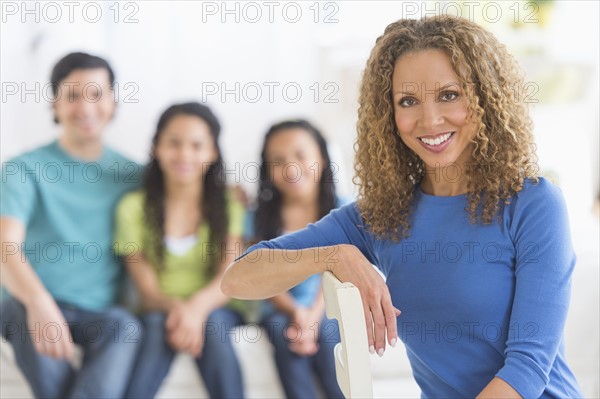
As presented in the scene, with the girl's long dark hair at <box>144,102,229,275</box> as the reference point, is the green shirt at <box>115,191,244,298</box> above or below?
below

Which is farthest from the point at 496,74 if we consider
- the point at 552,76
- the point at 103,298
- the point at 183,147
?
the point at 552,76

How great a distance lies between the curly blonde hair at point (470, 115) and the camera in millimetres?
1044

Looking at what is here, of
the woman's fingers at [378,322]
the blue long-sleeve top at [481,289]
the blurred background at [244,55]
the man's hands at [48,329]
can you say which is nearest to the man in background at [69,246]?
the man's hands at [48,329]

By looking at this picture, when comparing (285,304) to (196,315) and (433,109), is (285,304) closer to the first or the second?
(196,315)

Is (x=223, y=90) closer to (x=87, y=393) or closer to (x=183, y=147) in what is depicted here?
(x=183, y=147)

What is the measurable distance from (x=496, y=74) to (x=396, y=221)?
25 cm

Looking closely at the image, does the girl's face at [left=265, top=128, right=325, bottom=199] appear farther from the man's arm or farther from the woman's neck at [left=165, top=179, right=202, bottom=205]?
the man's arm

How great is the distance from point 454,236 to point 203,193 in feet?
3.43

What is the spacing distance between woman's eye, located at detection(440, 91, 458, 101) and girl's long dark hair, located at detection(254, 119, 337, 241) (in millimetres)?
940

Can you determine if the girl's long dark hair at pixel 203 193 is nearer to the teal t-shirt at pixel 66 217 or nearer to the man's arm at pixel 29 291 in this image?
the teal t-shirt at pixel 66 217

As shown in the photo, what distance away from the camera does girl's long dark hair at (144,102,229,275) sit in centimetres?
193

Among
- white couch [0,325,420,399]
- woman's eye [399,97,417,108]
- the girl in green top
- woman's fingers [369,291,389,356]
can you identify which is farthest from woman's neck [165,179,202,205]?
woman's fingers [369,291,389,356]

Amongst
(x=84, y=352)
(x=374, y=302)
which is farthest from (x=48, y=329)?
(x=374, y=302)

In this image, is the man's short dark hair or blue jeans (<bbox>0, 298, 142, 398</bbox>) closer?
blue jeans (<bbox>0, 298, 142, 398</bbox>)
